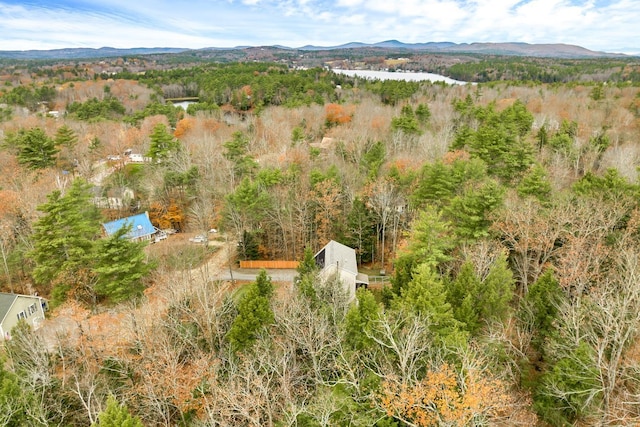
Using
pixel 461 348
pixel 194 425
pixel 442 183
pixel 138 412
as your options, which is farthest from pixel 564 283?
pixel 138 412

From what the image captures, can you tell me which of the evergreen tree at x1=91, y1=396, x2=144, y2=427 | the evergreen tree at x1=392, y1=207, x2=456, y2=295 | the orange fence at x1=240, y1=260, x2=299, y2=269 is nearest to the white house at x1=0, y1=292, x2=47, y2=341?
the orange fence at x1=240, y1=260, x2=299, y2=269

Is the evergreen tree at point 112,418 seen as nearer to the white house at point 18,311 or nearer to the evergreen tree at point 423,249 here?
the evergreen tree at point 423,249

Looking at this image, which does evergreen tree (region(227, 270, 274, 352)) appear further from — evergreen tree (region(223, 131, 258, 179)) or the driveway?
evergreen tree (region(223, 131, 258, 179))

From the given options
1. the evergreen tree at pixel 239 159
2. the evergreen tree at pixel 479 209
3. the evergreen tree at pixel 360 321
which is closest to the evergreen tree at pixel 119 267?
the evergreen tree at pixel 360 321

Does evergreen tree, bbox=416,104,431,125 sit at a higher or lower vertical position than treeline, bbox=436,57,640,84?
lower

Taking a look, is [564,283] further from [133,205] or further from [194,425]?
[133,205]

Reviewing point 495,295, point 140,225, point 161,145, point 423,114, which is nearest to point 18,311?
point 140,225
